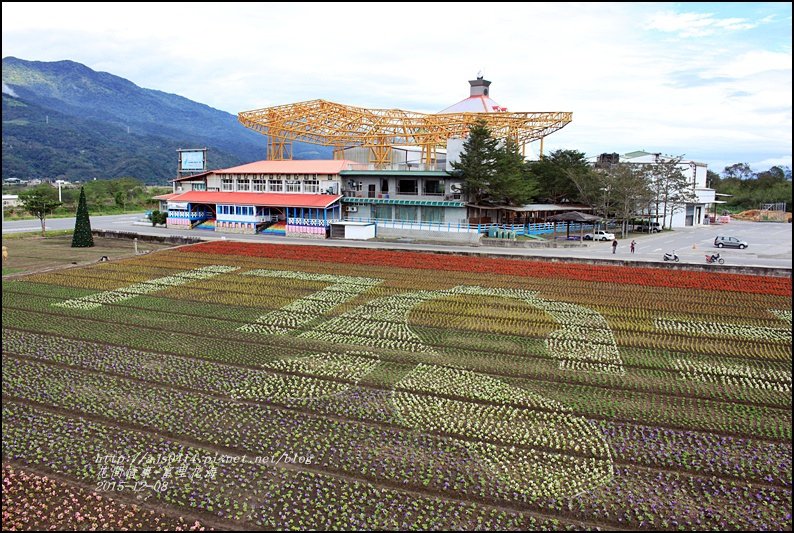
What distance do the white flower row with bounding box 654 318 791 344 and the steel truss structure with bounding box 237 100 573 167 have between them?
32.9 m

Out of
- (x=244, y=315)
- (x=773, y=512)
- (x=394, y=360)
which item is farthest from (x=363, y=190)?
(x=773, y=512)

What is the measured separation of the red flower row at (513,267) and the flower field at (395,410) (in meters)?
1.71

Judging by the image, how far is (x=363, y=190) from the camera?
4800 cm

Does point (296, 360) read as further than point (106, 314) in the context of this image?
No

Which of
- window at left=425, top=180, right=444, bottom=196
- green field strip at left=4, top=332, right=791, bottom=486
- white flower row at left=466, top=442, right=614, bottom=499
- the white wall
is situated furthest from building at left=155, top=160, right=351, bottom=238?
white flower row at left=466, top=442, right=614, bottom=499

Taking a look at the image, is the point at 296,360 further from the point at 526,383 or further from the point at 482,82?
the point at 482,82

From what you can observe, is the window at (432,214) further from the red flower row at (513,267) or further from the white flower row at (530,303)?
the white flower row at (530,303)

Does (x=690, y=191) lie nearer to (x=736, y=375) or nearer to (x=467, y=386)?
(x=736, y=375)

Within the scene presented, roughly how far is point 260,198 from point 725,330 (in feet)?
123

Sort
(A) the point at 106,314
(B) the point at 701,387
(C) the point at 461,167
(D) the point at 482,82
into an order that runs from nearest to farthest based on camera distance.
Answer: (B) the point at 701,387 → (A) the point at 106,314 → (C) the point at 461,167 → (D) the point at 482,82

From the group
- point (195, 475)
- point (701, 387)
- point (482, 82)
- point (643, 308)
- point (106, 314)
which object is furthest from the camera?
point (482, 82)

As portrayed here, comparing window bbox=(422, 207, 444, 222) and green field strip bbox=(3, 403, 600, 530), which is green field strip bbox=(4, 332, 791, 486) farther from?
window bbox=(422, 207, 444, 222)

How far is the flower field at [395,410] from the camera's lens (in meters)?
9.22

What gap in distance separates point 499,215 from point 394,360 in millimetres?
34102
